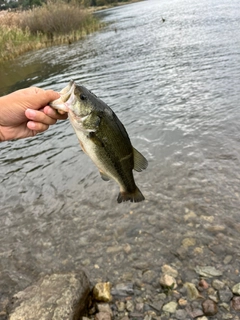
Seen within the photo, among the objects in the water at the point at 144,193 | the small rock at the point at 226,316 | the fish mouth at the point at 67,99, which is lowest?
the water at the point at 144,193

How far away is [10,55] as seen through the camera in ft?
73.3

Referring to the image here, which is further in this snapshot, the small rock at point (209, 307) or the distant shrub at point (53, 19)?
the distant shrub at point (53, 19)

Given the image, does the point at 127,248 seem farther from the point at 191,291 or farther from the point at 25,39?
the point at 25,39

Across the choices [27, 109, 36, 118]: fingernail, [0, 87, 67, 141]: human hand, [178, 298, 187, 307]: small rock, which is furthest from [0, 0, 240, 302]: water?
[27, 109, 36, 118]: fingernail

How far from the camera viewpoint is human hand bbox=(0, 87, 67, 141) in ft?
10.00

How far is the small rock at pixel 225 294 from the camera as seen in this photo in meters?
3.54

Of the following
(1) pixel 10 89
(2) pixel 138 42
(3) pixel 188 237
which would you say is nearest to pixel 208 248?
(3) pixel 188 237

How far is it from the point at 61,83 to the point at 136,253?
35.8 ft

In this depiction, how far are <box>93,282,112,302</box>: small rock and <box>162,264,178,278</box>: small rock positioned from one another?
2.33 feet

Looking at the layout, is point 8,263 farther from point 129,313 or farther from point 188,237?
point 188,237

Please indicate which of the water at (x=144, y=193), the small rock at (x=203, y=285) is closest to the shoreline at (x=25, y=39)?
the water at (x=144, y=193)

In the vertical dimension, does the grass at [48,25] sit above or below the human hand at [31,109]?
below

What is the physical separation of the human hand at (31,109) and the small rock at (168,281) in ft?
7.27

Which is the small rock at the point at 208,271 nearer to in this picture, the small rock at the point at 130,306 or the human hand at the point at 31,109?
the small rock at the point at 130,306
